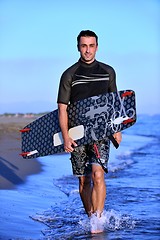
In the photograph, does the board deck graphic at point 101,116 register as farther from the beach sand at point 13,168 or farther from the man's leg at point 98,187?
the beach sand at point 13,168

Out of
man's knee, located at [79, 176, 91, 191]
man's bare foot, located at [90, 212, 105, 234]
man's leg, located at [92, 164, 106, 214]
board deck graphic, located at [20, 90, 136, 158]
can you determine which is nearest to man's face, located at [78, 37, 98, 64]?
board deck graphic, located at [20, 90, 136, 158]

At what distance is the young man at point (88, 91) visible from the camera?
488 centimetres

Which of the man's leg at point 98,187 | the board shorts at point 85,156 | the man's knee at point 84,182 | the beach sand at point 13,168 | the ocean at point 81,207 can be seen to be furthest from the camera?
the beach sand at point 13,168

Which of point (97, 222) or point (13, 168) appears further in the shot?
point (13, 168)

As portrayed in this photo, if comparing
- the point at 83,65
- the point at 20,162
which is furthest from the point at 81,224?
the point at 20,162

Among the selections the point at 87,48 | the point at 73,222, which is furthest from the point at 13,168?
the point at 87,48

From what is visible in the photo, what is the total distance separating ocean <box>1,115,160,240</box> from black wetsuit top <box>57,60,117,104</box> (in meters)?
1.17

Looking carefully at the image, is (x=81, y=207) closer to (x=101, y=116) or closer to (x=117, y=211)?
(x=117, y=211)

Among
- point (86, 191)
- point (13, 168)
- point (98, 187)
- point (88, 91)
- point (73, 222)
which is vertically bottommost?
point (13, 168)

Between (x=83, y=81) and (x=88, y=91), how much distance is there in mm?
114

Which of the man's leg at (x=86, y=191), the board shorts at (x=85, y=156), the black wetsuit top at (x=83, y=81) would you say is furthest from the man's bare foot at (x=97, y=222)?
the black wetsuit top at (x=83, y=81)

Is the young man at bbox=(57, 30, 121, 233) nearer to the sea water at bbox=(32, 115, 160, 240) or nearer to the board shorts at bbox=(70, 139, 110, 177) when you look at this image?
the board shorts at bbox=(70, 139, 110, 177)

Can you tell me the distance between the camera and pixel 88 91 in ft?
16.2

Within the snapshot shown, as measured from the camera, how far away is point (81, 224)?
5.04 metres
